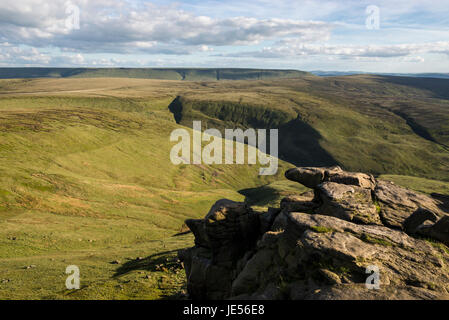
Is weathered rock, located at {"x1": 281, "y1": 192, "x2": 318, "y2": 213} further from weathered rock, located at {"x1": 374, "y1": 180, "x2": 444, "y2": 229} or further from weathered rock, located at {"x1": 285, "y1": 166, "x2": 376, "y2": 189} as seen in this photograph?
weathered rock, located at {"x1": 374, "y1": 180, "x2": 444, "y2": 229}

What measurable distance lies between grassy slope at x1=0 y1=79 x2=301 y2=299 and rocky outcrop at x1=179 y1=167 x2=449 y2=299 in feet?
42.8

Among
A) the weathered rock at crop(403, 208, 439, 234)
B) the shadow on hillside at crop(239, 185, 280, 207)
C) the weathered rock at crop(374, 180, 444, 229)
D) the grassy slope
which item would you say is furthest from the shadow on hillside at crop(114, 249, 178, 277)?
the shadow on hillside at crop(239, 185, 280, 207)

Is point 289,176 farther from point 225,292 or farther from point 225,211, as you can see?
point 225,292

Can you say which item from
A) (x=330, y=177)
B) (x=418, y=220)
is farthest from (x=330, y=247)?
(x=330, y=177)

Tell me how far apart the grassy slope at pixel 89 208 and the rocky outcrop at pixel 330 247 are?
13.1 meters

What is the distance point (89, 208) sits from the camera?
90.9 m

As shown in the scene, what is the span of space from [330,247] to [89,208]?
88711 millimetres

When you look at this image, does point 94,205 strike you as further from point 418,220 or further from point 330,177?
point 418,220

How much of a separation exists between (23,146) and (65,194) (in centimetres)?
5851

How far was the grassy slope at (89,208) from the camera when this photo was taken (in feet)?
139

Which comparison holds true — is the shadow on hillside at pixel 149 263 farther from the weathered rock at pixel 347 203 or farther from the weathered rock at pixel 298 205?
the weathered rock at pixel 347 203

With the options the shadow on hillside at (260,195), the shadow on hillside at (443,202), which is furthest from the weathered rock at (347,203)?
the shadow on hillside at (260,195)
